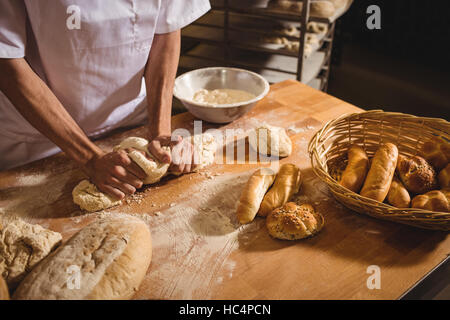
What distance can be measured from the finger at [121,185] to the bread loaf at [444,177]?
49.9 inches

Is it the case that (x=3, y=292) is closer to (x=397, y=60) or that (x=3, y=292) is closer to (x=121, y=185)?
(x=121, y=185)

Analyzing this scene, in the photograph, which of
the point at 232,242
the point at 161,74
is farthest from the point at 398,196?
the point at 161,74

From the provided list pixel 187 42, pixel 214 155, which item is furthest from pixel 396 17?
pixel 214 155

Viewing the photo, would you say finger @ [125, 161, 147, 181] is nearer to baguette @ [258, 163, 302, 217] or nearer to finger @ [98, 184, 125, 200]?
finger @ [98, 184, 125, 200]

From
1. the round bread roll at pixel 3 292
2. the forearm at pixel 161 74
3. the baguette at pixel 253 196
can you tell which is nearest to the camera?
the round bread roll at pixel 3 292

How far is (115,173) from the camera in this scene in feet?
4.57

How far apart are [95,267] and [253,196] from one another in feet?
2.04

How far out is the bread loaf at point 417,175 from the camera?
131 centimetres

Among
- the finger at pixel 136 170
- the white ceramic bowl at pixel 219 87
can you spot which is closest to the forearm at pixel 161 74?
the white ceramic bowl at pixel 219 87

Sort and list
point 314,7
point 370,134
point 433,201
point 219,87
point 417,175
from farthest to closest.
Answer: point 314,7 < point 219,87 < point 370,134 < point 417,175 < point 433,201

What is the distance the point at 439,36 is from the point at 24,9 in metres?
4.72

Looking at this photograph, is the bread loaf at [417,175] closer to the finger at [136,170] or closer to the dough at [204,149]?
the dough at [204,149]

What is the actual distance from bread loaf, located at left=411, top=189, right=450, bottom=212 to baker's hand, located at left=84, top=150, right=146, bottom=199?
1.09m

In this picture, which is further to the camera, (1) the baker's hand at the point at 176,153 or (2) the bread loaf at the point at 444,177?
(1) the baker's hand at the point at 176,153
